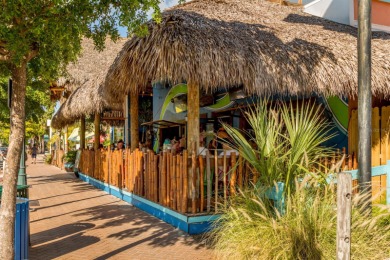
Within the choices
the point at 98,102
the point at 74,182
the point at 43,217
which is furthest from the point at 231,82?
the point at 74,182

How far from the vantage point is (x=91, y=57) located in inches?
678

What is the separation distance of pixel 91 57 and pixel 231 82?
477 inches

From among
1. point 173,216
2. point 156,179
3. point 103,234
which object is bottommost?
point 103,234

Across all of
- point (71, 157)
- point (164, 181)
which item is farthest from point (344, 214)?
point (71, 157)

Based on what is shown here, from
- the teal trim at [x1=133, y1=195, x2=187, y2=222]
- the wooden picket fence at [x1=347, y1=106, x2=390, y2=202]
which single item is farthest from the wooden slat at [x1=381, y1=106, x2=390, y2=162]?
the teal trim at [x1=133, y1=195, x2=187, y2=222]

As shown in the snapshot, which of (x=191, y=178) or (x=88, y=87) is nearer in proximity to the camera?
(x=191, y=178)

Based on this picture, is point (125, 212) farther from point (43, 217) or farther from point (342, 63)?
point (342, 63)

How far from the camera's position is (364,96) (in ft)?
13.7

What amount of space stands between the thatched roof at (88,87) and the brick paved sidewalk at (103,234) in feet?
9.73

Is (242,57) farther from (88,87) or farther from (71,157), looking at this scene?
(71,157)

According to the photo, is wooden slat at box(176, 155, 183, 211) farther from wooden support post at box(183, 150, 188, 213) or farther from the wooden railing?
wooden support post at box(183, 150, 188, 213)

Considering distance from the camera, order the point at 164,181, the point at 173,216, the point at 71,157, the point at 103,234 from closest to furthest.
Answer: the point at 103,234, the point at 173,216, the point at 164,181, the point at 71,157

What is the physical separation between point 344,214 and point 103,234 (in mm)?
4738

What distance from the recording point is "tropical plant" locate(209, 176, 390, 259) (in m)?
3.99
